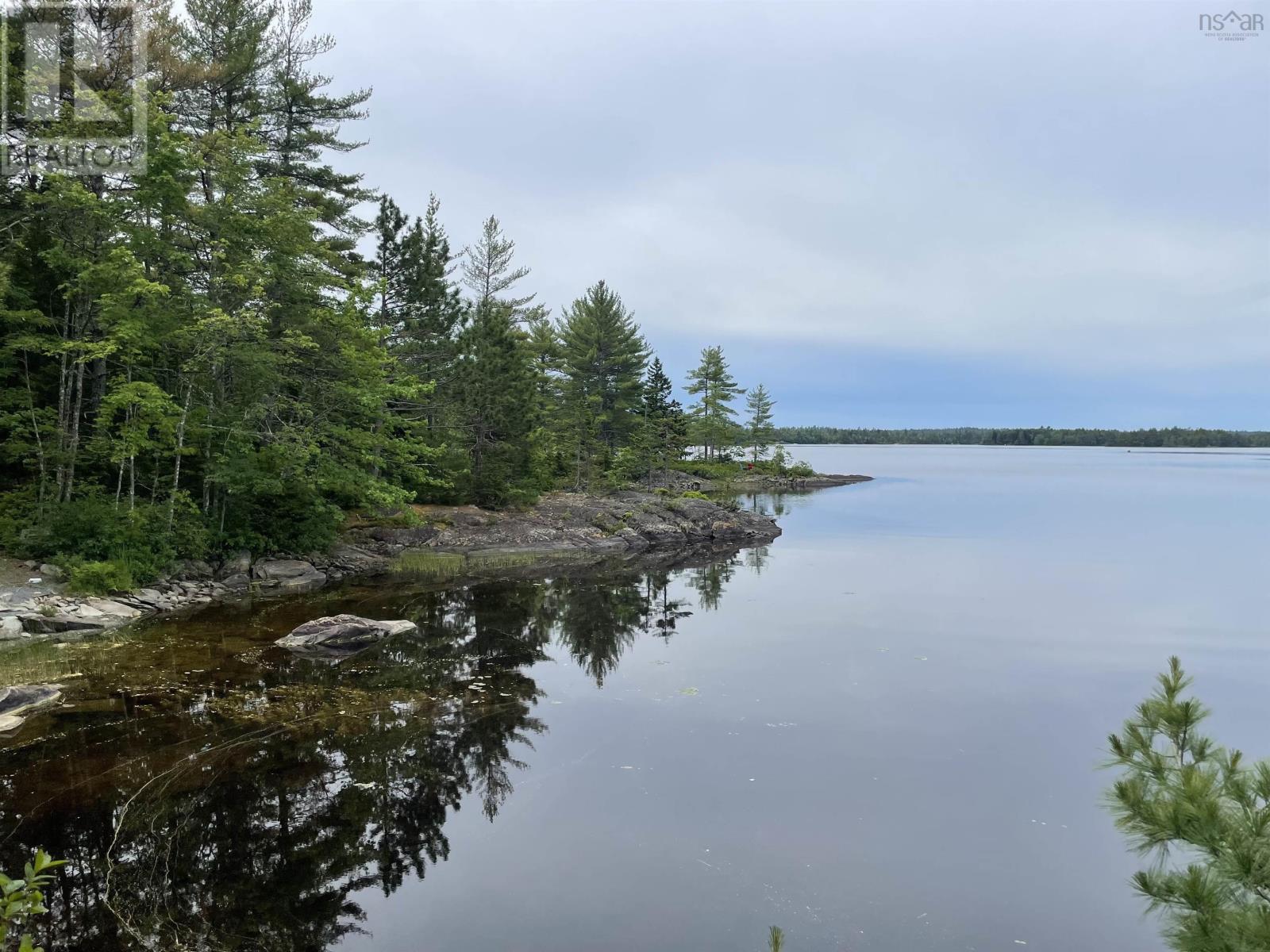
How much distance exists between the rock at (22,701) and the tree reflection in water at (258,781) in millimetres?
366

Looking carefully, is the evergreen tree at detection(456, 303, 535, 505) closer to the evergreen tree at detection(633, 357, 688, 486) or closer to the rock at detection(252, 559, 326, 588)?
the rock at detection(252, 559, 326, 588)

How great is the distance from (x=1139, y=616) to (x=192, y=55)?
32.6m

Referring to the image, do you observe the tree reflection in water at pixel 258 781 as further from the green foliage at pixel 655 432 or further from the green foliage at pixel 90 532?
the green foliage at pixel 655 432

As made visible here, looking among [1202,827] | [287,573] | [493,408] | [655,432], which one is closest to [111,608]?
[287,573]

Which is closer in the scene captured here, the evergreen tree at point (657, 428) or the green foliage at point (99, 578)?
the green foliage at point (99, 578)

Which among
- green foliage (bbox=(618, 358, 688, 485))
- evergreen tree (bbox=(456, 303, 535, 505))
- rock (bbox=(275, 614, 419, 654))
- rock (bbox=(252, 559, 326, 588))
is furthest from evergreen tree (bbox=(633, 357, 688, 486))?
rock (bbox=(275, 614, 419, 654))

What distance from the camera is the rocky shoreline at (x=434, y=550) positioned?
14492 millimetres

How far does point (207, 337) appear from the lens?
58.2ft

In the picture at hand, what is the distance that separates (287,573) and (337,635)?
7.17 metres

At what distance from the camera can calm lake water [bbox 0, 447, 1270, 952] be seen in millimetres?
6461

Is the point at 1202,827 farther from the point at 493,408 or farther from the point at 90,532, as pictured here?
the point at 493,408

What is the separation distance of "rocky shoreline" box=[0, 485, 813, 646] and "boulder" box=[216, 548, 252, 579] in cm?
3

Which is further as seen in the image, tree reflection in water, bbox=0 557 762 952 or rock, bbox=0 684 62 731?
rock, bbox=0 684 62 731

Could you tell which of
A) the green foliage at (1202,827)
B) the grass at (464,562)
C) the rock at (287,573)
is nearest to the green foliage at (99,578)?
the rock at (287,573)
